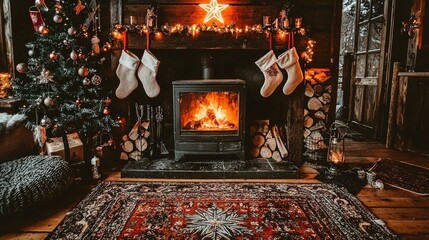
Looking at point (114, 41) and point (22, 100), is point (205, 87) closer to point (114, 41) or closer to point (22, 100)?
point (114, 41)

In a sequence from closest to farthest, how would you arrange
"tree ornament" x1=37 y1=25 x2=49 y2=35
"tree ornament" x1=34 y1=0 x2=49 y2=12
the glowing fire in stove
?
1. "tree ornament" x1=34 y1=0 x2=49 y2=12
2. "tree ornament" x1=37 y1=25 x2=49 y2=35
3. the glowing fire in stove

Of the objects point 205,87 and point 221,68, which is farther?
point 221,68

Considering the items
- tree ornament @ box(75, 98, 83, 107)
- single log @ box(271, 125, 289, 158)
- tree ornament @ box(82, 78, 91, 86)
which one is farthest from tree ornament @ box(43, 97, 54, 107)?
single log @ box(271, 125, 289, 158)

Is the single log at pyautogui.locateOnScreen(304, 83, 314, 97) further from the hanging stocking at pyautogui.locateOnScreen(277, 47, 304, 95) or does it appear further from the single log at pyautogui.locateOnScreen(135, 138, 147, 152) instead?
the single log at pyautogui.locateOnScreen(135, 138, 147, 152)

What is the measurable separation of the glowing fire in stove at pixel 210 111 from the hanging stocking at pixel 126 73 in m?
0.63

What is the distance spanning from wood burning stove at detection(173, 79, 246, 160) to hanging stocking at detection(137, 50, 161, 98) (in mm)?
322

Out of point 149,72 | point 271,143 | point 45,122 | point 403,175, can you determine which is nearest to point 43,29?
point 45,122

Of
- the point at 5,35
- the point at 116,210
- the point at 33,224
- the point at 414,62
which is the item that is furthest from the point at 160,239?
the point at 414,62

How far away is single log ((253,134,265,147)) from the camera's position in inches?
150

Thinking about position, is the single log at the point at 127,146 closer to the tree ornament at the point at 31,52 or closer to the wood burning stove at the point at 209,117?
the wood burning stove at the point at 209,117

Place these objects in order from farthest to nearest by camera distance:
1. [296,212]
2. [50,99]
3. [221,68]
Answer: [221,68] < [50,99] < [296,212]

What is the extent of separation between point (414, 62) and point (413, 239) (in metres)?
3.31

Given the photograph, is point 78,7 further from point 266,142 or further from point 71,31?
point 266,142

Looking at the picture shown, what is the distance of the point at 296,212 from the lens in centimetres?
256
